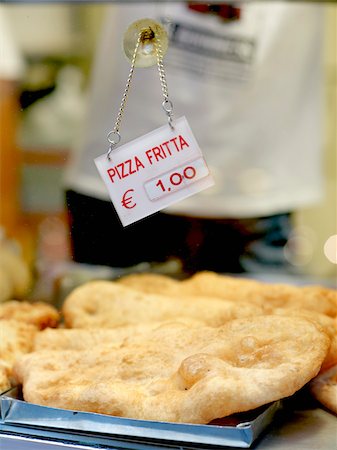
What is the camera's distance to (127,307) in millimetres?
1329

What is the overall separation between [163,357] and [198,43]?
156cm

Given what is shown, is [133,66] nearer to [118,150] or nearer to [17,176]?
[118,150]

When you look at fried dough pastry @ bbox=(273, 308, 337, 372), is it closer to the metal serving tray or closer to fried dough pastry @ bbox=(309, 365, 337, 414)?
fried dough pastry @ bbox=(309, 365, 337, 414)

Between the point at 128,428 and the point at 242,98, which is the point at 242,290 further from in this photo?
the point at 242,98

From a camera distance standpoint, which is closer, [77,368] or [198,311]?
[77,368]

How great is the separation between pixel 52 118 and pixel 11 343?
3.04 metres

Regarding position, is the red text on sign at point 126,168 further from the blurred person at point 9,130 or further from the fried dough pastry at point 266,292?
the blurred person at point 9,130

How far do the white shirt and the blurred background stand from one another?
1.01 meters

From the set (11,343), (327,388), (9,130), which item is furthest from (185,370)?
(9,130)

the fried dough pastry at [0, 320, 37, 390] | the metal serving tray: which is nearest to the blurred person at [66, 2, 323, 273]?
the fried dough pastry at [0, 320, 37, 390]

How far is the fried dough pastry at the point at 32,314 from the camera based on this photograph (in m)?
1.31

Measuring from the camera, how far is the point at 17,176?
13.0 ft

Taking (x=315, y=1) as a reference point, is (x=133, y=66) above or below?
below

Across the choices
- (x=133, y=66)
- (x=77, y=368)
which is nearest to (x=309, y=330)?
(x=77, y=368)
